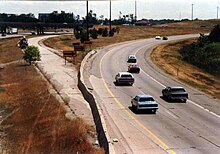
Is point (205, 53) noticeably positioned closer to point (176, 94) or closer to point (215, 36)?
point (215, 36)

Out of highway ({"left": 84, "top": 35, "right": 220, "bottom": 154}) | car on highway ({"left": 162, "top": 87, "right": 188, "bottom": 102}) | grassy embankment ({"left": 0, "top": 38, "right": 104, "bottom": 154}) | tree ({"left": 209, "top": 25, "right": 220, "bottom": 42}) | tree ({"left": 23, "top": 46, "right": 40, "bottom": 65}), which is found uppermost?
tree ({"left": 209, "top": 25, "right": 220, "bottom": 42})

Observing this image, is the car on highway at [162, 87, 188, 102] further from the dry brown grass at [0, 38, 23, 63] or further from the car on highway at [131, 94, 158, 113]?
the dry brown grass at [0, 38, 23, 63]

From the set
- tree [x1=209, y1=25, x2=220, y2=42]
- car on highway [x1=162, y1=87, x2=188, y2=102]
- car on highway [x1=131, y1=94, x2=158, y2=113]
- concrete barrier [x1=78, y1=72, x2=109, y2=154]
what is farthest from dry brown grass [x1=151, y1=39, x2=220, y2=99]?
tree [x1=209, y1=25, x2=220, y2=42]

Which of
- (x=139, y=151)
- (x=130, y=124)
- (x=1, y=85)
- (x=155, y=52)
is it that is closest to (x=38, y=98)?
(x=1, y=85)

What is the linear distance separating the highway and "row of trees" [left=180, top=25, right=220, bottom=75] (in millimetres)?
25998

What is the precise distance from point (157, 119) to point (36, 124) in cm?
1008

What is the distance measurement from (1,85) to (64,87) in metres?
12.6

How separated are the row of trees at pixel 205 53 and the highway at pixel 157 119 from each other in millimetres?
25998

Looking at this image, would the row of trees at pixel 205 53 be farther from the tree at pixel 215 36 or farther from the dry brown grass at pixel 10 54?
the dry brown grass at pixel 10 54

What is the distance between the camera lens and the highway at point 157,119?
1031 inches

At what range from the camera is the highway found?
26.2 metres

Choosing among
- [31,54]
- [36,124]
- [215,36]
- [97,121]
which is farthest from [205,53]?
[97,121]

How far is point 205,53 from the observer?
330 feet

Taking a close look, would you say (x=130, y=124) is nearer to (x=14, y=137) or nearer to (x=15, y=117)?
(x=14, y=137)
